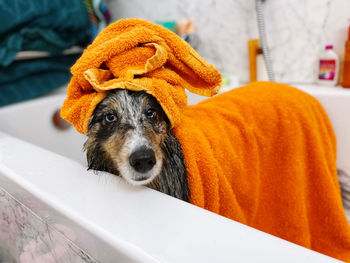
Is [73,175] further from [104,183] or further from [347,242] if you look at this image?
[347,242]

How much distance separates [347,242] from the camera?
0.87m

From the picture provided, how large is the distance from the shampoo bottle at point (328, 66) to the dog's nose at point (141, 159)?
41.8 inches

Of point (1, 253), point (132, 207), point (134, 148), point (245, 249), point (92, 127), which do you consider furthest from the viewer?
point (1, 253)

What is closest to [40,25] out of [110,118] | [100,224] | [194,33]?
[194,33]

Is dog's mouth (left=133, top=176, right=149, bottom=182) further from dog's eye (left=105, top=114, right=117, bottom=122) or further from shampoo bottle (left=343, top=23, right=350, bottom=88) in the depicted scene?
shampoo bottle (left=343, top=23, right=350, bottom=88)

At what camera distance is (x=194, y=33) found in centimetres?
157

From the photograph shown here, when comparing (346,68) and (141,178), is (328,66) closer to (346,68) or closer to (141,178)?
(346,68)

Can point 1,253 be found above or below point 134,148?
below

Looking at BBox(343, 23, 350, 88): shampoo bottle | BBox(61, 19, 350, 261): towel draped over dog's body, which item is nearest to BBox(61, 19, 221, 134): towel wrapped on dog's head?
BBox(61, 19, 350, 261): towel draped over dog's body

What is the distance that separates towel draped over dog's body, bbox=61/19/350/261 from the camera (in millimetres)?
642

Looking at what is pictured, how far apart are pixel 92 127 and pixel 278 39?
109cm

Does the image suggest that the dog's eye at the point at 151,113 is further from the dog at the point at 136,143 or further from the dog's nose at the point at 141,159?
the dog's nose at the point at 141,159

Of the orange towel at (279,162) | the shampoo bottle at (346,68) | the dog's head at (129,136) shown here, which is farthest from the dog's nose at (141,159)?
the shampoo bottle at (346,68)

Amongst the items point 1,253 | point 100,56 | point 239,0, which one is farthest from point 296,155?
point 1,253
